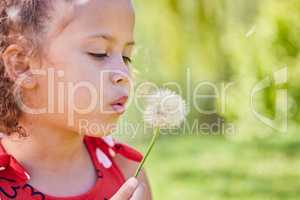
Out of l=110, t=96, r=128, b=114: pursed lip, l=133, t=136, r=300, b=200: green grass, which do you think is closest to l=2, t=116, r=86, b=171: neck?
l=110, t=96, r=128, b=114: pursed lip

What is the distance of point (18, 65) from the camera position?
4.58ft

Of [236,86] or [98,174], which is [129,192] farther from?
[236,86]

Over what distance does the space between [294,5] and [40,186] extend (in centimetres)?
291

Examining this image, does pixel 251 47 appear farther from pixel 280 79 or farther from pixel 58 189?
pixel 58 189

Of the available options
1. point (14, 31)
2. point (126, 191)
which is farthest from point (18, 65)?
point (126, 191)

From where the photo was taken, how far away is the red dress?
1359 mm

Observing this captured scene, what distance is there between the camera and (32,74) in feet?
4.53

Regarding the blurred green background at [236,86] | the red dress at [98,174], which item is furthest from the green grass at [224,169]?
the red dress at [98,174]

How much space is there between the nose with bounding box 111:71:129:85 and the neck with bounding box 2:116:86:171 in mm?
141

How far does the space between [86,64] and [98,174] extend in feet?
0.80

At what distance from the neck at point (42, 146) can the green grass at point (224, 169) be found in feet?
7.32

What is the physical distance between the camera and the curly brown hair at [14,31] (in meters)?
1.36

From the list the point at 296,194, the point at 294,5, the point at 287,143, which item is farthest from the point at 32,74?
the point at 287,143

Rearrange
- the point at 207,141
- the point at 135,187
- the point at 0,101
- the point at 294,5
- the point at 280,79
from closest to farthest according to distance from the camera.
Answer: the point at 135,187, the point at 0,101, the point at 294,5, the point at 280,79, the point at 207,141
